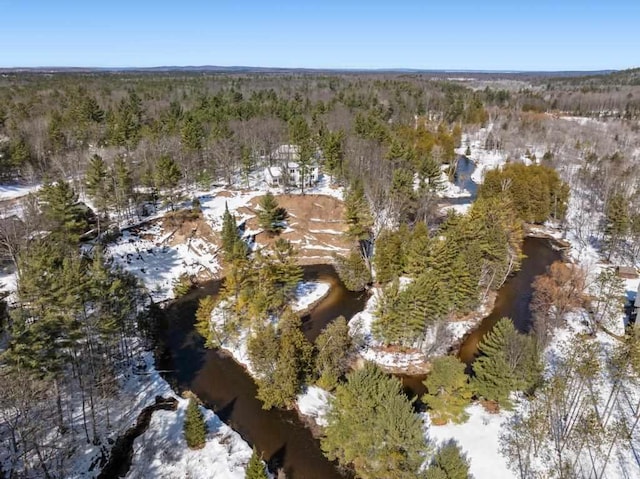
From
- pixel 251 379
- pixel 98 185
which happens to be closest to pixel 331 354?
pixel 251 379

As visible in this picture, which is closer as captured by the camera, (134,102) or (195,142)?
(195,142)

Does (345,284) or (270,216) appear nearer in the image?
(345,284)

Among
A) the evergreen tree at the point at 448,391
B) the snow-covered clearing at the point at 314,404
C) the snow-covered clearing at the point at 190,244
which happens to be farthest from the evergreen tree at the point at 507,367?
the snow-covered clearing at the point at 190,244

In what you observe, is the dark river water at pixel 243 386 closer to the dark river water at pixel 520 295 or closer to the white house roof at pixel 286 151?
the dark river water at pixel 520 295

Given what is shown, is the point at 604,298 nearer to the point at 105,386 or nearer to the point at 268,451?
the point at 268,451

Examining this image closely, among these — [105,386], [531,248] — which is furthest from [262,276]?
[531,248]

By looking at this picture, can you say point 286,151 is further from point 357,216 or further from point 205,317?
point 205,317
